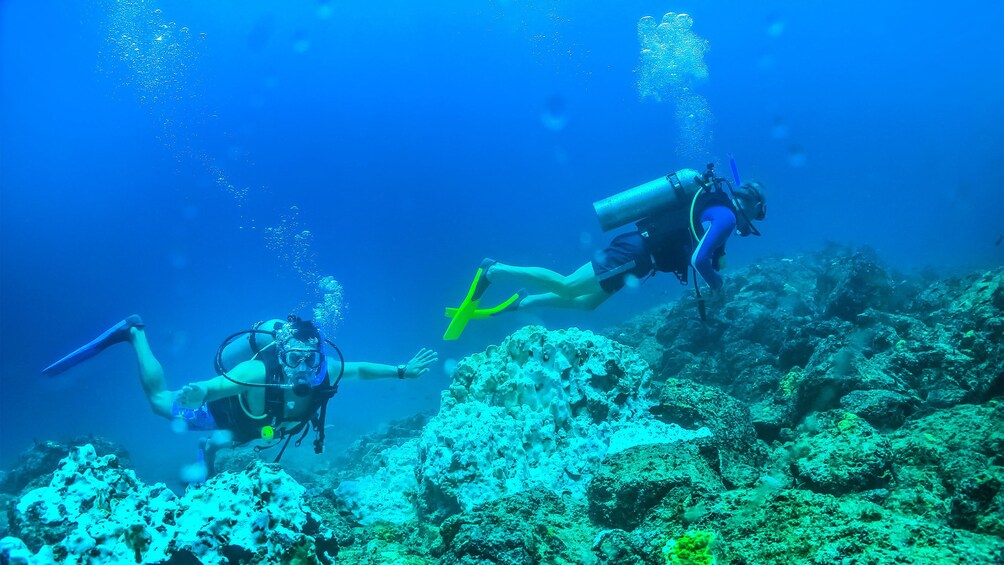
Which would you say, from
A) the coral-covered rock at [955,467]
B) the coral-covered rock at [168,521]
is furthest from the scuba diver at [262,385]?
the coral-covered rock at [955,467]

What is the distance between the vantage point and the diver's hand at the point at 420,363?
7.36 metres

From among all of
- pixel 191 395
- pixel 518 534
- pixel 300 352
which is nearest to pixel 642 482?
pixel 518 534

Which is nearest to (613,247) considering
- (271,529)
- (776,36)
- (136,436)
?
(271,529)

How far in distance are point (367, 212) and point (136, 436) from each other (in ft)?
264

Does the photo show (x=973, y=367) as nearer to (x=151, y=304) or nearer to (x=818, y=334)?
(x=818, y=334)

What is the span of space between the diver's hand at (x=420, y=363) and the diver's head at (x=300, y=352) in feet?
4.41

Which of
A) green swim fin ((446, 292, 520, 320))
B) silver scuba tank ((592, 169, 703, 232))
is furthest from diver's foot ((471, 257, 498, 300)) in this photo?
silver scuba tank ((592, 169, 703, 232))

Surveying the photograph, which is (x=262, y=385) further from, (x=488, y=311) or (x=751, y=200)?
(x=751, y=200)

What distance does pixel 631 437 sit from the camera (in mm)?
4477

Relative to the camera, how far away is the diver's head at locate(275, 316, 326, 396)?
6348mm

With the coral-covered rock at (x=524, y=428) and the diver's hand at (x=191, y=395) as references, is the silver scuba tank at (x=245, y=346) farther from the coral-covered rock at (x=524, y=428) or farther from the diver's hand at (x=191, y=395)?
the coral-covered rock at (x=524, y=428)

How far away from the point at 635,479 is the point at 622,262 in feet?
13.6

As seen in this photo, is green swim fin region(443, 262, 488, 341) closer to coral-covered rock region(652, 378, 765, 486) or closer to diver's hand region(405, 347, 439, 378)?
diver's hand region(405, 347, 439, 378)

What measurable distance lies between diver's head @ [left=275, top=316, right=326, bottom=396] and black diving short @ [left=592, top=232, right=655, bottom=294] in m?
4.14
